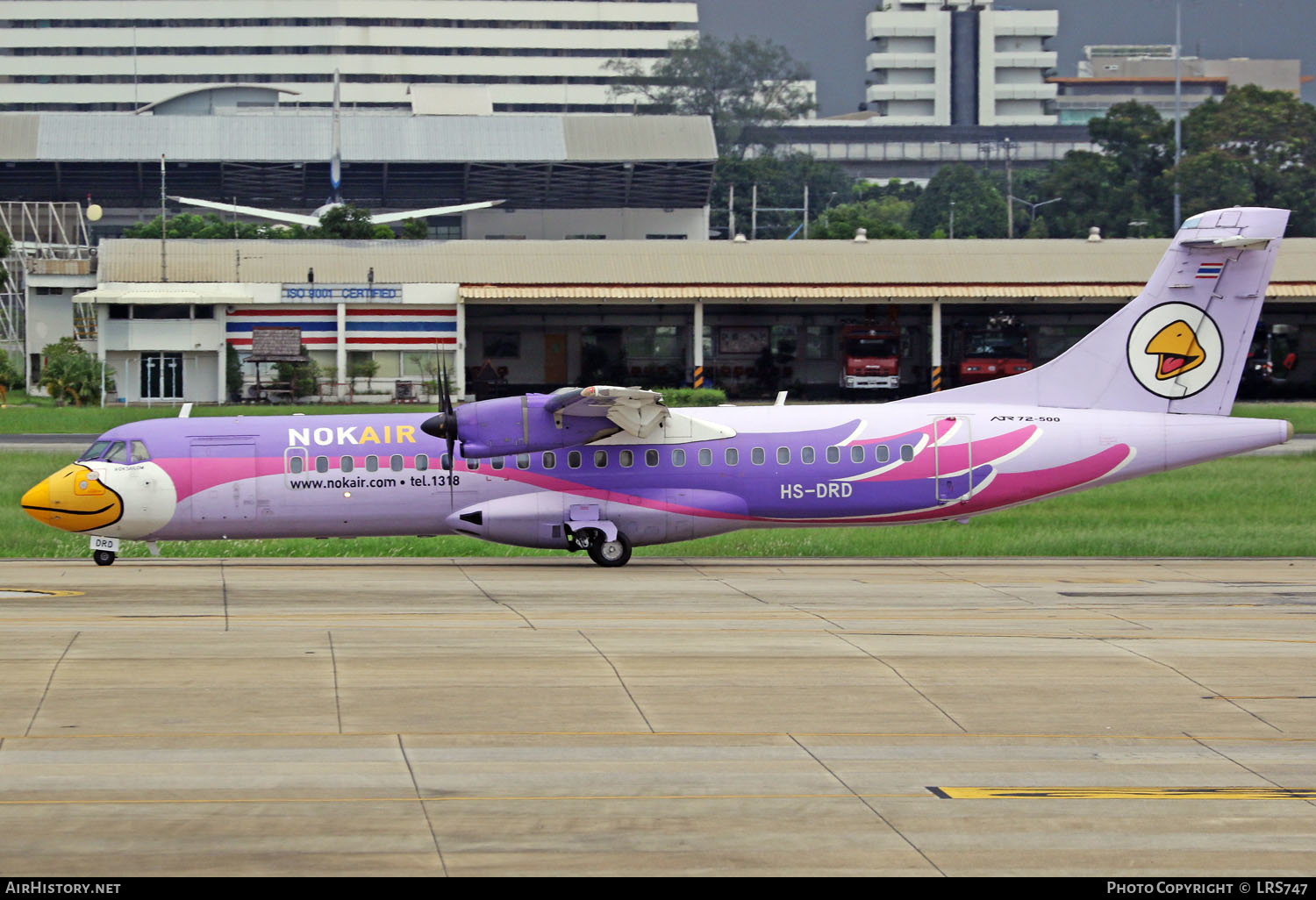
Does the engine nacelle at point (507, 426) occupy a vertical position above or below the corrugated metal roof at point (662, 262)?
below

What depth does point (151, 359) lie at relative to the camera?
68.1 metres

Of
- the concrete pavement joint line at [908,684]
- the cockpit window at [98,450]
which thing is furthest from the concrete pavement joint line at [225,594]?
the concrete pavement joint line at [908,684]

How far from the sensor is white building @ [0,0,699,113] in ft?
571

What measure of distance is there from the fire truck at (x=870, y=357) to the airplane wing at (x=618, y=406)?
4506 centimetres

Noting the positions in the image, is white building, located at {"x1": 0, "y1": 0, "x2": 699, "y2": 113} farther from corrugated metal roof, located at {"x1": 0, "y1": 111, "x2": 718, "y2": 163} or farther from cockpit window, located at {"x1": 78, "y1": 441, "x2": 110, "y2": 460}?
cockpit window, located at {"x1": 78, "y1": 441, "x2": 110, "y2": 460}

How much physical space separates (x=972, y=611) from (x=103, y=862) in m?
13.9

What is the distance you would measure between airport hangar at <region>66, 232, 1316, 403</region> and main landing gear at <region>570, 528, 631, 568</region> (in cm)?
4225

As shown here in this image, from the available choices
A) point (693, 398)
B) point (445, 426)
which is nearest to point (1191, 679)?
point (445, 426)

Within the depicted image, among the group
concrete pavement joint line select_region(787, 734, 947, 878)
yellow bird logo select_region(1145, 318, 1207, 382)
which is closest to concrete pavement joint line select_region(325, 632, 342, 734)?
concrete pavement joint line select_region(787, 734, 947, 878)

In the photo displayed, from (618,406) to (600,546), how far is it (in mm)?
2673

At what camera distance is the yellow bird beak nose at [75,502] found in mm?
25594

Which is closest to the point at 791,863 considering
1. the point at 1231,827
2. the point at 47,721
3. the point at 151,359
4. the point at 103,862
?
the point at 1231,827

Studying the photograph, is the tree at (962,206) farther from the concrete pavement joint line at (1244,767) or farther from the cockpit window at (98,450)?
the concrete pavement joint line at (1244,767)

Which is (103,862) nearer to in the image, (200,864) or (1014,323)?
(200,864)
